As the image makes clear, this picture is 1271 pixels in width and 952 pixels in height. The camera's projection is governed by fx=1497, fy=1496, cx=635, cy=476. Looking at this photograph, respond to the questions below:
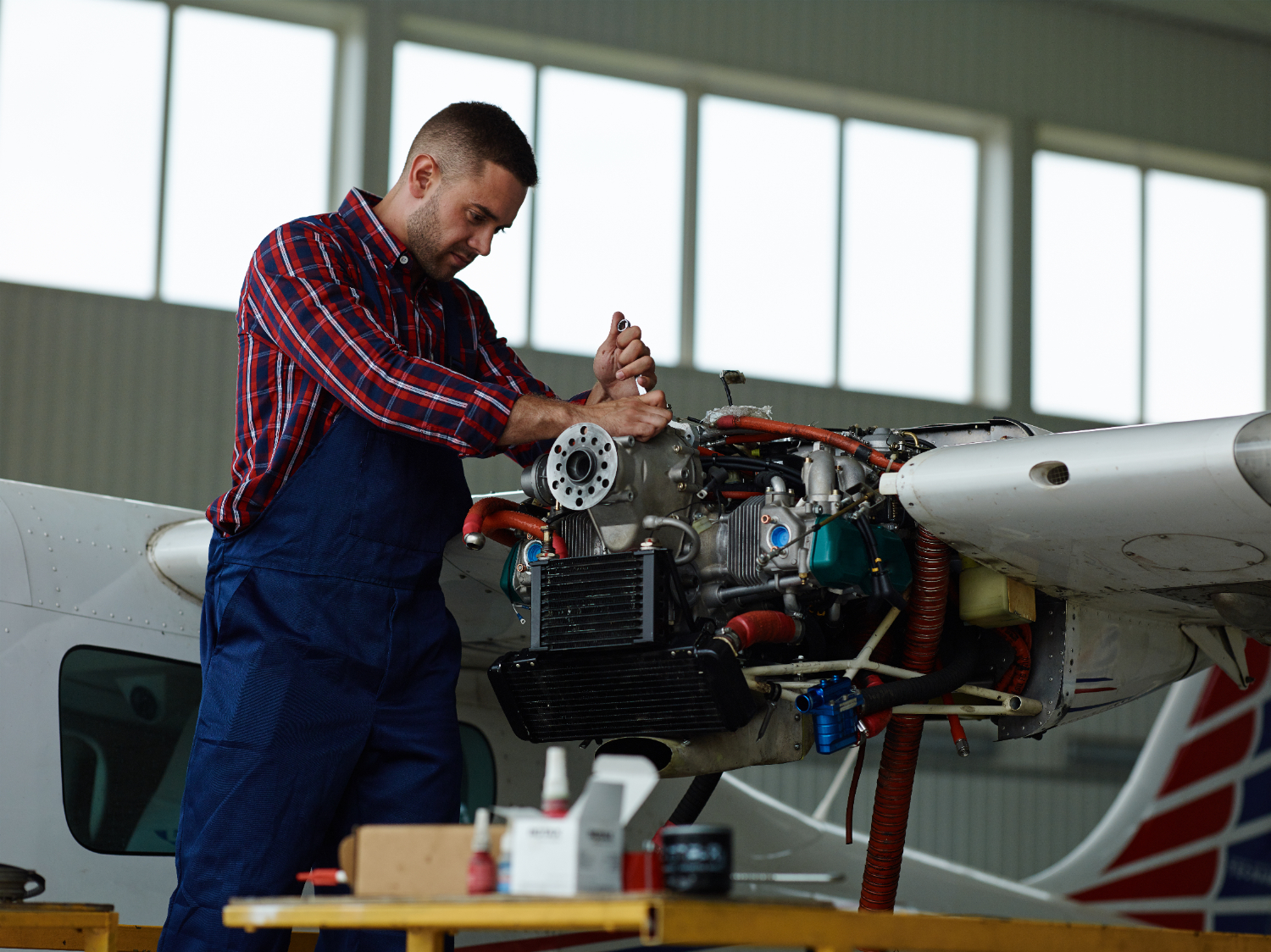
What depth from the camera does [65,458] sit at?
10.6 m

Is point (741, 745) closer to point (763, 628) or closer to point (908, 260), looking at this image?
point (763, 628)

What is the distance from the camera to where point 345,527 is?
2.96 m

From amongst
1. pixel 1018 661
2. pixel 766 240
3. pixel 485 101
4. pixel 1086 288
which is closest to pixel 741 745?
pixel 1018 661

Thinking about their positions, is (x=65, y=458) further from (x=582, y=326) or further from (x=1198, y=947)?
(x=1198, y=947)

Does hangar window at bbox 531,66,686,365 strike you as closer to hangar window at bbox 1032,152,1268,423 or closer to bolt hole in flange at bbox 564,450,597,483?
hangar window at bbox 1032,152,1268,423

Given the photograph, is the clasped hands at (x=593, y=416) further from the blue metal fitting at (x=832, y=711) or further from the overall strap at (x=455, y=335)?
the blue metal fitting at (x=832, y=711)

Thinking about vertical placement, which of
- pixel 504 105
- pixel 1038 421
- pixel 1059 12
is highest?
pixel 1059 12

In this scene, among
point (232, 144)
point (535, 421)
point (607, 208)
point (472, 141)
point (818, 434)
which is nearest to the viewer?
point (535, 421)

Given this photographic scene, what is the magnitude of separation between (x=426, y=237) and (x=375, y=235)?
114 millimetres

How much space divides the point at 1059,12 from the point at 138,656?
1245cm

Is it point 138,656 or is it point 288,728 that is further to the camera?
point 138,656

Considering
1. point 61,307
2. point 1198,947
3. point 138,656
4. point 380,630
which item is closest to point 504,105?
point 61,307

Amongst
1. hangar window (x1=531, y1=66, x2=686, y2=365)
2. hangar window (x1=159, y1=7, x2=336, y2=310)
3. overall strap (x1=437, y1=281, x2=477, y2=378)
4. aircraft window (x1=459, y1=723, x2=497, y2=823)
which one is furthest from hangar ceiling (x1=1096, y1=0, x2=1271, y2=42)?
overall strap (x1=437, y1=281, x2=477, y2=378)

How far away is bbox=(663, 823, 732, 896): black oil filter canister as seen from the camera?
71.4 inches
